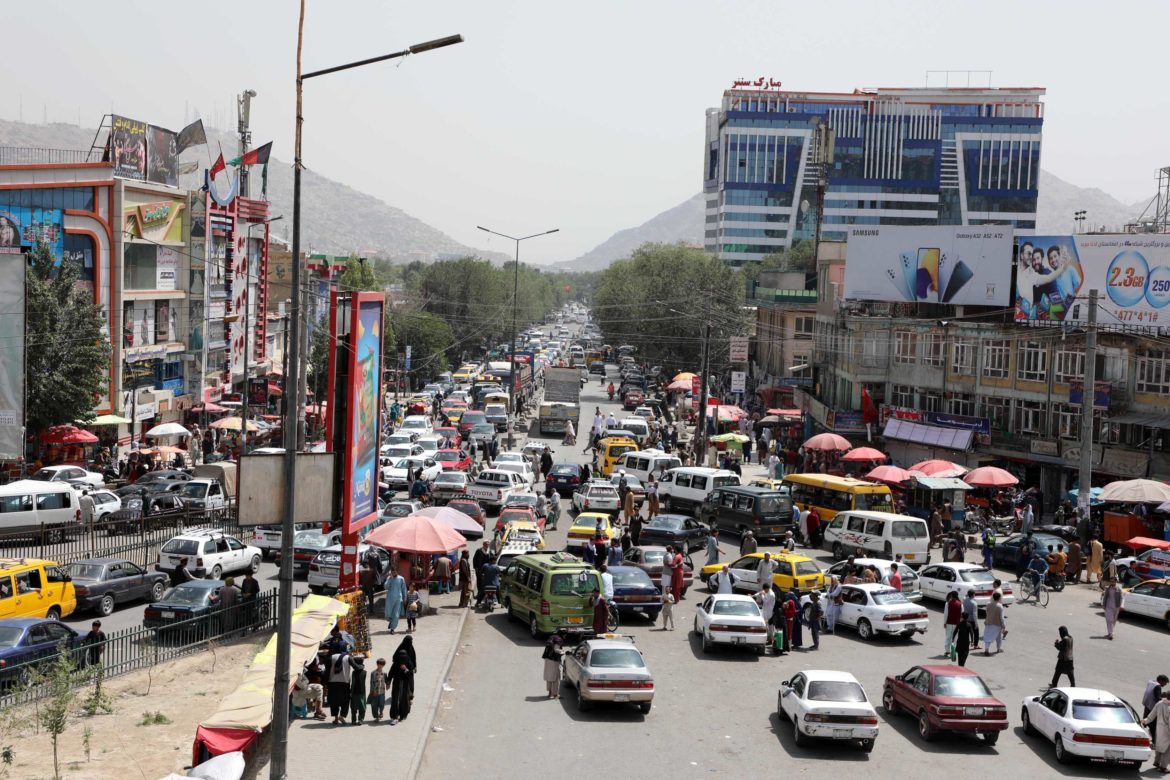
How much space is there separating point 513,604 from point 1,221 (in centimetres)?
3180

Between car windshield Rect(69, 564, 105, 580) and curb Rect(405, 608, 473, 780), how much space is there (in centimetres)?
808

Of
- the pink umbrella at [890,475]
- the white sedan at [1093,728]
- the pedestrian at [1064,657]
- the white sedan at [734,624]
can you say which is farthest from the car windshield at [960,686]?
the pink umbrella at [890,475]

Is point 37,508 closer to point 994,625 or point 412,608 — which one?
point 412,608

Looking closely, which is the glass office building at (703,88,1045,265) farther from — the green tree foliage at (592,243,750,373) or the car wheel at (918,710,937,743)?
the car wheel at (918,710,937,743)

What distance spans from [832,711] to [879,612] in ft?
26.4

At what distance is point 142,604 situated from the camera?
28031 millimetres

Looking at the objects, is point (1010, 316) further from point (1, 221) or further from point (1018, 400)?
point (1, 221)

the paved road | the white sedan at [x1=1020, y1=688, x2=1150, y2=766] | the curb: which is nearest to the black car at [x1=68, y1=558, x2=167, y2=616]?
the curb

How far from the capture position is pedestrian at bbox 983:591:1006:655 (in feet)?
79.4

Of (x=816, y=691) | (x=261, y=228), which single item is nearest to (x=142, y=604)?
(x=816, y=691)

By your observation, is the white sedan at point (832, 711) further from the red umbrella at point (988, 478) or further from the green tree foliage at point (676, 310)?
the green tree foliage at point (676, 310)

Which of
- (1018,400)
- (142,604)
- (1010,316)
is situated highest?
(1010,316)

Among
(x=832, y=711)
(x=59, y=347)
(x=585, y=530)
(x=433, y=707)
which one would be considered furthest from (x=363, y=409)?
(x=59, y=347)

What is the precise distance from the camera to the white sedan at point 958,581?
89.7 ft
